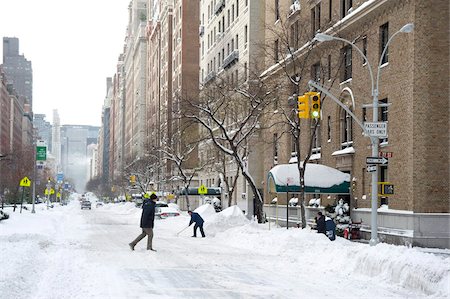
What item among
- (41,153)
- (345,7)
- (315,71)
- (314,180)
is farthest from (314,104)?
(41,153)

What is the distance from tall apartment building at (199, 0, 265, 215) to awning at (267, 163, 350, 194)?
11391 millimetres

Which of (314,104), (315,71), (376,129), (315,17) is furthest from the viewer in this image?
(315,71)

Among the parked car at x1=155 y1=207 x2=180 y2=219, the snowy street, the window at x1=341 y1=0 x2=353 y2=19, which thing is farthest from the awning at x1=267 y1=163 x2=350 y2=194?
the parked car at x1=155 y1=207 x2=180 y2=219

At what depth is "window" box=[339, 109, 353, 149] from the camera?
3794 cm

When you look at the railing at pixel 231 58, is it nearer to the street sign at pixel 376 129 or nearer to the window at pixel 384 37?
the window at pixel 384 37

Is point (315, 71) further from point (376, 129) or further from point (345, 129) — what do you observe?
point (376, 129)

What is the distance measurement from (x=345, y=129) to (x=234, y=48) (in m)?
28.0

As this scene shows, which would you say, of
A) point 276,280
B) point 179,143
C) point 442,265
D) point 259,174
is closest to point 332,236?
point 276,280

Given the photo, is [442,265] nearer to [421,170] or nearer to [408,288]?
[408,288]

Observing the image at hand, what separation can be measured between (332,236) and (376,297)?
12208 mm

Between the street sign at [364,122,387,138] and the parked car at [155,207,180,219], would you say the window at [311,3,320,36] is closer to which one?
the street sign at [364,122,387,138]

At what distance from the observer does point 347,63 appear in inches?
1499

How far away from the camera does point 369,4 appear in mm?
33688

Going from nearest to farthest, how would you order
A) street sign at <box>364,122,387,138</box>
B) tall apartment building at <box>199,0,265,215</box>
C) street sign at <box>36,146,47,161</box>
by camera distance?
street sign at <box>364,122,387,138</box>, tall apartment building at <box>199,0,265,215</box>, street sign at <box>36,146,47,161</box>
